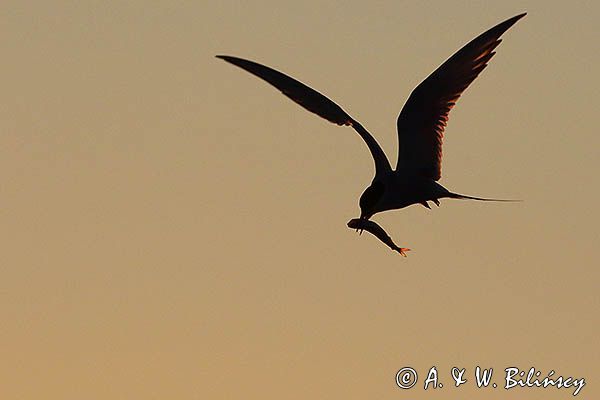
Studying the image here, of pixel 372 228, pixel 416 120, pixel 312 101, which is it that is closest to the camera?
pixel 372 228

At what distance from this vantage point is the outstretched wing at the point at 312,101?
19.5m

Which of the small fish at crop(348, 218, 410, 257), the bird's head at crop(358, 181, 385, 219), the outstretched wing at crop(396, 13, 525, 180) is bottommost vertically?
the small fish at crop(348, 218, 410, 257)

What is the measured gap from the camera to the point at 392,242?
18422mm

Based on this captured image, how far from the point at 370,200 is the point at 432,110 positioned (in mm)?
2352

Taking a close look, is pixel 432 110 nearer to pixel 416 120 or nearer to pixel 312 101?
pixel 416 120

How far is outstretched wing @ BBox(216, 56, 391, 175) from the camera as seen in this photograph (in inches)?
Answer: 768

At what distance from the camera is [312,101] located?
19.9 meters

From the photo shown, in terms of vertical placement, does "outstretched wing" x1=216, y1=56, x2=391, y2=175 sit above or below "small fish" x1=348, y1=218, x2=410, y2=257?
above

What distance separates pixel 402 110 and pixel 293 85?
168 cm

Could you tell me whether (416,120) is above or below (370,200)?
above

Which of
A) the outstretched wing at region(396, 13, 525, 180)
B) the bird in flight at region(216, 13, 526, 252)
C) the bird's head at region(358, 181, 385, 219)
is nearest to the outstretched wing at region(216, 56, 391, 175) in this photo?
the bird in flight at region(216, 13, 526, 252)

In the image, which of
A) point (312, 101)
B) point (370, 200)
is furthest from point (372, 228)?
point (312, 101)

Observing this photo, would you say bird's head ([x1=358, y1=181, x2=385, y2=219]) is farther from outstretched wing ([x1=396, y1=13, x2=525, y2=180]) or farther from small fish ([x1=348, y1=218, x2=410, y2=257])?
outstretched wing ([x1=396, y1=13, x2=525, y2=180])

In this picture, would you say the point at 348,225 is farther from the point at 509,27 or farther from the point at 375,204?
the point at 509,27
